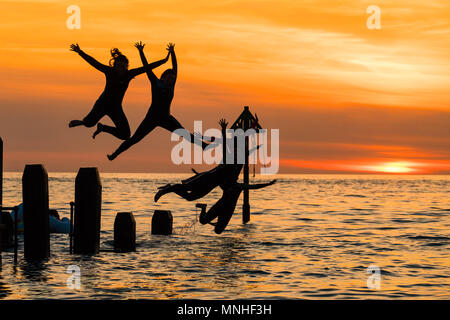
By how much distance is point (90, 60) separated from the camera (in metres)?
17.6

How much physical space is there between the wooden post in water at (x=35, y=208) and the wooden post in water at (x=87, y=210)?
1.00 m

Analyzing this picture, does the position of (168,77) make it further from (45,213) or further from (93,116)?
(45,213)

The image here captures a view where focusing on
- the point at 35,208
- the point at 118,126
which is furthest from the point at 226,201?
the point at 35,208

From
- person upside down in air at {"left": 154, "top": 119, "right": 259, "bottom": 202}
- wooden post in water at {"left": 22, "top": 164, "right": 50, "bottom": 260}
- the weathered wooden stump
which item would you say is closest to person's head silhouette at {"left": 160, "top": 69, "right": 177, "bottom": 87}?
wooden post in water at {"left": 22, "top": 164, "right": 50, "bottom": 260}

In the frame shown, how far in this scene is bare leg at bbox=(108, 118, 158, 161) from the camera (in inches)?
729

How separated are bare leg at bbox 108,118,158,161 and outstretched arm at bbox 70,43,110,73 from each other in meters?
1.84

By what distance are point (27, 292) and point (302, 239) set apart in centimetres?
1645

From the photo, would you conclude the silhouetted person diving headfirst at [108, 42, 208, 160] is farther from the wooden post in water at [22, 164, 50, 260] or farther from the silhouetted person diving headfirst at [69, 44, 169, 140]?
the wooden post in water at [22, 164, 50, 260]

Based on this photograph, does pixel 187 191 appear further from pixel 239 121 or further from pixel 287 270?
pixel 239 121

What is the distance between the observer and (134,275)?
1850 centimetres

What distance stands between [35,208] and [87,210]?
5.10ft

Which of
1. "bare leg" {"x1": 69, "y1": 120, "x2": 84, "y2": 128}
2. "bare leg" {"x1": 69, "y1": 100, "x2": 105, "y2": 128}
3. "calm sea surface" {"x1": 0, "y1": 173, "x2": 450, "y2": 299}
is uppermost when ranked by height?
"bare leg" {"x1": 69, "y1": 100, "x2": 105, "y2": 128}
